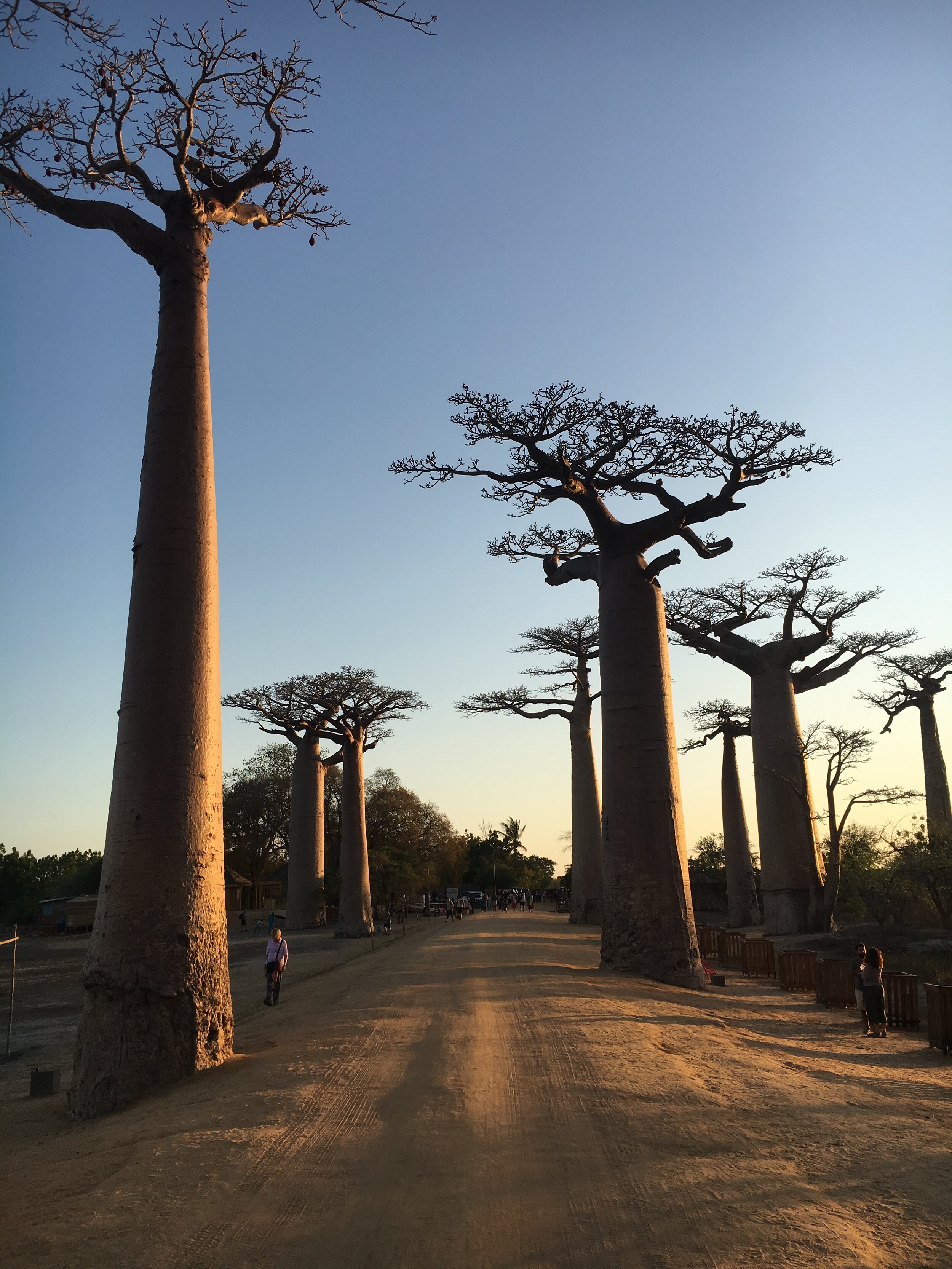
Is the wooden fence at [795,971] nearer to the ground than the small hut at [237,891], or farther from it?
farther from it

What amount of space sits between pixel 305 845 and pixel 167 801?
78.7 ft

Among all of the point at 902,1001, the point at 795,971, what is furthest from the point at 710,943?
the point at 902,1001

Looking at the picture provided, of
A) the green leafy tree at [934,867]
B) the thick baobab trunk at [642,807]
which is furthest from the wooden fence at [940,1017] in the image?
the green leafy tree at [934,867]

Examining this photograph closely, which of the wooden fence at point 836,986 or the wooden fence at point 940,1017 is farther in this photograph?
the wooden fence at point 836,986

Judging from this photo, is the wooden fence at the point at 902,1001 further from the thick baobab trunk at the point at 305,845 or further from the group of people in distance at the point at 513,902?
the group of people in distance at the point at 513,902

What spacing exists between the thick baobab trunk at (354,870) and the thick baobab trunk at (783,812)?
12171 millimetres

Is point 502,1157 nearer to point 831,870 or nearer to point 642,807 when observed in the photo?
point 642,807

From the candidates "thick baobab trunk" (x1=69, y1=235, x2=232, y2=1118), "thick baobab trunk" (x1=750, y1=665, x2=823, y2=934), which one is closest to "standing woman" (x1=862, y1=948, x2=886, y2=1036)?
"thick baobab trunk" (x1=69, y1=235, x2=232, y2=1118)

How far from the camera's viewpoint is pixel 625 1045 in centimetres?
624

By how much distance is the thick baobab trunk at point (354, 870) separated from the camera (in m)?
25.7

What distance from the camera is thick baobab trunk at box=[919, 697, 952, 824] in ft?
94.8

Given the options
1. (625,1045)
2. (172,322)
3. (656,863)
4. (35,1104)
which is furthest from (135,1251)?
(656,863)

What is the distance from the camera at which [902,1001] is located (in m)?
9.05

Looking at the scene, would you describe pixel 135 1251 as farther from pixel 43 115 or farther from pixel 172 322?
pixel 43 115
